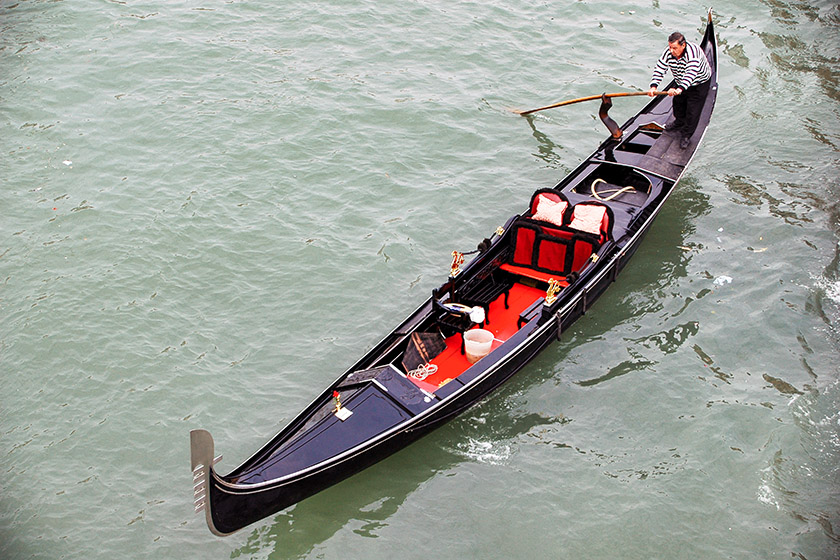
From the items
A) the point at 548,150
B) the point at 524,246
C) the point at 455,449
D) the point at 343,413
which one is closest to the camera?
the point at 343,413

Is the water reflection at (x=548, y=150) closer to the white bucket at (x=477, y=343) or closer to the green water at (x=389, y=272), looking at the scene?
the green water at (x=389, y=272)

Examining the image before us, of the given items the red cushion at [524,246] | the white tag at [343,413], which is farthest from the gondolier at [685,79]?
the white tag at [343,413]

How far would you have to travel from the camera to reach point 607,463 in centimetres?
737

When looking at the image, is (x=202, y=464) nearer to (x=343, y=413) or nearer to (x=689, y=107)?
(x=343, y=413)

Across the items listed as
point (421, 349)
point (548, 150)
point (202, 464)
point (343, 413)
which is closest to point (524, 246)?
point (421, 349)

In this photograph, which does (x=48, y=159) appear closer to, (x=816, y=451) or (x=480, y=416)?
(x=480, y=416)

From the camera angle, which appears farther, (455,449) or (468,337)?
(468,337)

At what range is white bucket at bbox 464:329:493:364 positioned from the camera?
775cm

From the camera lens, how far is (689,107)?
33.7ft

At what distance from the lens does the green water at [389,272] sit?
22.9 feet

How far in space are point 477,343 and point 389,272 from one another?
2163 mm

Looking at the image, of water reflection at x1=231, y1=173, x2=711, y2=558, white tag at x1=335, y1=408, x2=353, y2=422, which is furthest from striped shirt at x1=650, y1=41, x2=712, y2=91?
white tag at x1=335, y1=408, x2=353, y2=422

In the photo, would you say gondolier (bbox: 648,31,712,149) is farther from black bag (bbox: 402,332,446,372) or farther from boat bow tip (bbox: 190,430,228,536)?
boat bow tip (bbox: 190,430,228,536)

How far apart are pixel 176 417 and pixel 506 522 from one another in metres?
3.43
